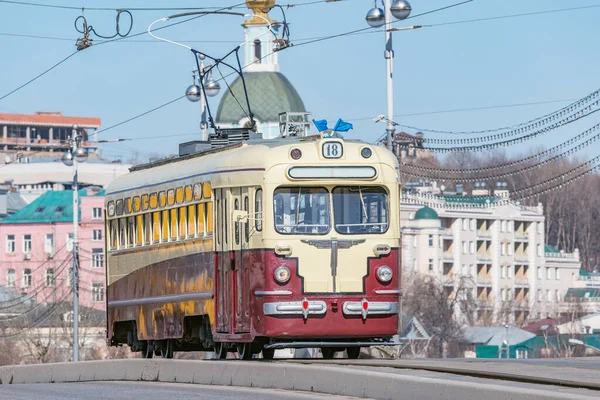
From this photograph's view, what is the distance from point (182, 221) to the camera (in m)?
27.3

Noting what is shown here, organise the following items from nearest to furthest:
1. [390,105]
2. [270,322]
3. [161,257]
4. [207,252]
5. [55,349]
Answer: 1. [270,322]
2. [207,252]
3. [161,257]
4. [390,105]
5. [55,349]

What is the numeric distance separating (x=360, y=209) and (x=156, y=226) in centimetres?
473

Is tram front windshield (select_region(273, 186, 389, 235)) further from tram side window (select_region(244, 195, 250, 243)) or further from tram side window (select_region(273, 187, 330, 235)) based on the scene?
tram side window (select_region(244, 195, 250, 243))

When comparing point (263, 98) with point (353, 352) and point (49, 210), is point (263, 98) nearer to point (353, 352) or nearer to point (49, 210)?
point (49, 210)

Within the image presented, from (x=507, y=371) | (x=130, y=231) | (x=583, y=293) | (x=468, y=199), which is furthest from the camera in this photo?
(x=583, y=293)

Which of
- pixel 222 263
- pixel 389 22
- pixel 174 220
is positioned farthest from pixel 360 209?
pixel 389 22

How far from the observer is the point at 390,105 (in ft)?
122

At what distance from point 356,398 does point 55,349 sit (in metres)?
80.6

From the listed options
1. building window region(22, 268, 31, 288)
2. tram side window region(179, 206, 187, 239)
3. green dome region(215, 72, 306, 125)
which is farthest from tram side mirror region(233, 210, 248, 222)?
building window region(22, 268, 31, 288)

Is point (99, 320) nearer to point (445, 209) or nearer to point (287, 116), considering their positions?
point (445, 209)

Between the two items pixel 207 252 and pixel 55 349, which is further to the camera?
pixel 55 349

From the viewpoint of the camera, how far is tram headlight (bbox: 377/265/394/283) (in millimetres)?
24766

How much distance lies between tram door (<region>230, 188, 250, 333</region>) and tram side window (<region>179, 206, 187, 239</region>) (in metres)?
2.04

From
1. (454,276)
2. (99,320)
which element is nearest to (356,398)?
(99,320)
